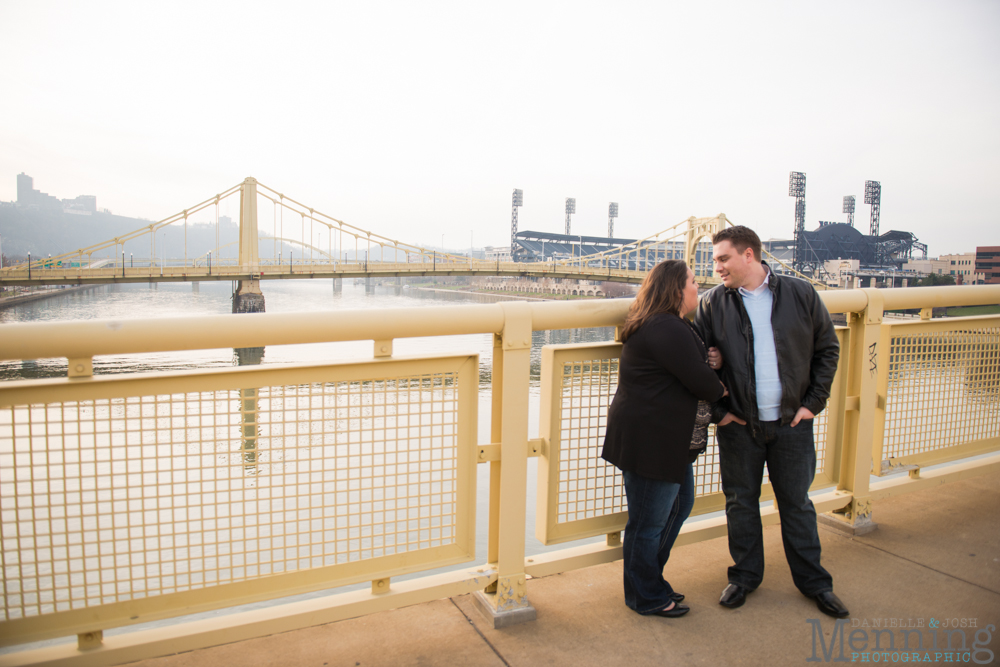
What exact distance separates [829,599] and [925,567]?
0.56 m

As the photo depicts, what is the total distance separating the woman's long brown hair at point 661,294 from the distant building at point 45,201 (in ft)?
346

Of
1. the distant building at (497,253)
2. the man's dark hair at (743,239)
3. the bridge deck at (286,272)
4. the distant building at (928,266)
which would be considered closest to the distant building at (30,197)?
the distant building at (497,253)

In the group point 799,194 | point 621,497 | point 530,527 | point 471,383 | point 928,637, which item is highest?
point 799,194

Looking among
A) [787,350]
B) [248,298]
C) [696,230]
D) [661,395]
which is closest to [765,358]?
[787,350]

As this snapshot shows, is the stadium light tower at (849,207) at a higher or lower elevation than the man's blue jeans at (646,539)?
higher

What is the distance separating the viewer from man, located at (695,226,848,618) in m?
1.91

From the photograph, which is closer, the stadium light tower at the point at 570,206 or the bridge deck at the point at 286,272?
the bridge deck at the point at 286,272

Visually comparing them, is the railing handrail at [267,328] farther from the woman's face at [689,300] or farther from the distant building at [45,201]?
the distant building at [45,201]

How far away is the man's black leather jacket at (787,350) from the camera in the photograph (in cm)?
191

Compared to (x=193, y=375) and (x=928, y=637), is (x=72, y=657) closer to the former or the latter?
(x=193, y=375)

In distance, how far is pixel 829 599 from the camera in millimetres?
1872

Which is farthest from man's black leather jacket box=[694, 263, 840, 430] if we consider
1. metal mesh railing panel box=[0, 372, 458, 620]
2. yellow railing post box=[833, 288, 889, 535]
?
metal mesh railing panel box=[0, 372, 458, 620]

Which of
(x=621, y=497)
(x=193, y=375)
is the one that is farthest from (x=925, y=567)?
(x=193, y=375)

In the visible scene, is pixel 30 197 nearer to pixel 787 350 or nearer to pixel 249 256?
pixel 249 256
